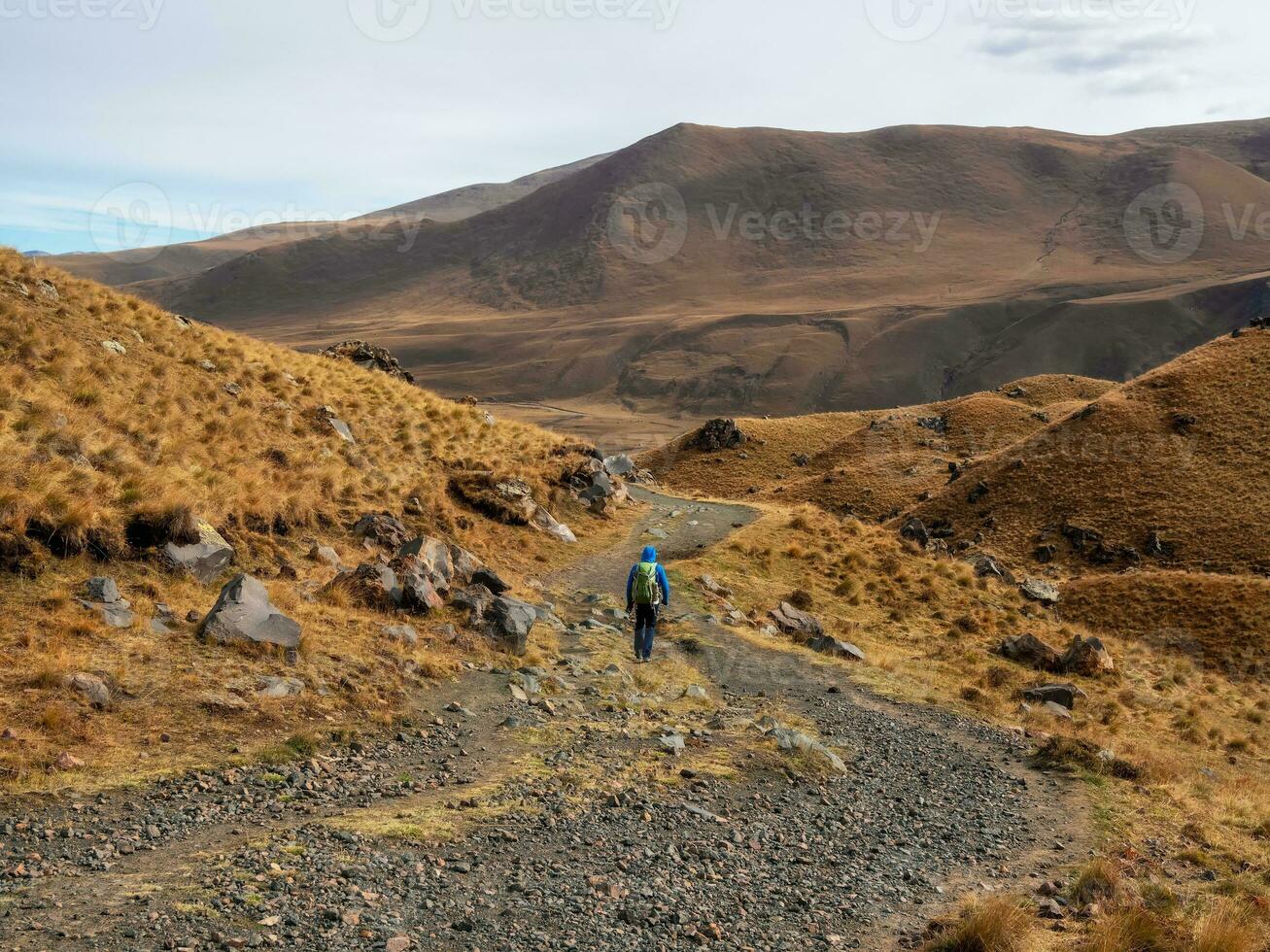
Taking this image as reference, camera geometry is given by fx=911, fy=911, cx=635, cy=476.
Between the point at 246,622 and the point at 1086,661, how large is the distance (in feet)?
63.8

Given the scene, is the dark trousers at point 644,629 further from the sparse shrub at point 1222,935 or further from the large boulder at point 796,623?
the sparse shrub at point 1222,935

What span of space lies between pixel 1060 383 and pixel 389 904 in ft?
257

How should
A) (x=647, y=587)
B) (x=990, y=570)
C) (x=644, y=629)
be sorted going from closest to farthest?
1. (x=647, y=587)
2. (x=644, y=629)
3. (x=990, y=570)

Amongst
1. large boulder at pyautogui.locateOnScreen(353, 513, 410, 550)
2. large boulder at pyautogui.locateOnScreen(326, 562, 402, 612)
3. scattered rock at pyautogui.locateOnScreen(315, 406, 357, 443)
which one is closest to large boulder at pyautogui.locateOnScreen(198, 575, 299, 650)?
large boulder at pyautogui.locateOnScreen(326, 562, 402, 612)

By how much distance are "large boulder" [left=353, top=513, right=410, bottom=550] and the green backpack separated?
5.50 meters

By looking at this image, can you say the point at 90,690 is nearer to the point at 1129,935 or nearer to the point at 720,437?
the point at 1129,935

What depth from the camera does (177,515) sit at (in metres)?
13.5

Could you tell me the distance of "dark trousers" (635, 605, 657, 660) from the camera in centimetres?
1611

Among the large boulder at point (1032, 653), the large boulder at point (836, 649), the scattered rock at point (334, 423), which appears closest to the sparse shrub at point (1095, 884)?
the large boulder at point (836, 649)

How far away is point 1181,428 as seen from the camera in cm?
4528

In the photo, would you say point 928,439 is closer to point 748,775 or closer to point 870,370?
point 748,775

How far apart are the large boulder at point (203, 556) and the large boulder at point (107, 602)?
117 cm

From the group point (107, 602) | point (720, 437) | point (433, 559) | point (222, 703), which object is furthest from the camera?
point (720, 437)

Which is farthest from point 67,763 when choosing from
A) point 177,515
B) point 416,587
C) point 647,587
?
point 647,587
